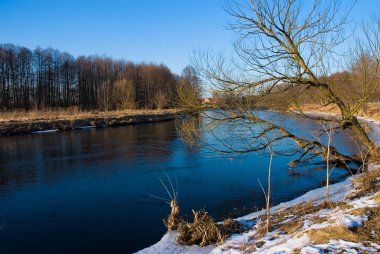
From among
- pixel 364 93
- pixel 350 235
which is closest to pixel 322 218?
pixel 350 235

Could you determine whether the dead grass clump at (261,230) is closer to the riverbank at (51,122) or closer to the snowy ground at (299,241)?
the snowy ground at (299,241)

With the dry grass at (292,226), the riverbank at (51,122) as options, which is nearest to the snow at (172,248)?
the dry grass at (292,226)

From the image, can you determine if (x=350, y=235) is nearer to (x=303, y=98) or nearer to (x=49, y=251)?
(x=49, y=251)

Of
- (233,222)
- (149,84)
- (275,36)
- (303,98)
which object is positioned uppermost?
(149,84)

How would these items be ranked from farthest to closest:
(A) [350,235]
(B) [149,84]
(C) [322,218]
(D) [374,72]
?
(B) [149,84] → (D) [374,72] → (C) [322,218] → (A) [350,235]

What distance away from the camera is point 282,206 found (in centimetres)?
774

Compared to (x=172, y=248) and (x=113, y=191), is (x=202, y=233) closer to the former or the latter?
(x=172, y=248)

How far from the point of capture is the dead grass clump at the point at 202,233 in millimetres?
5703

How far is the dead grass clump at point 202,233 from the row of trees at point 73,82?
136 ft

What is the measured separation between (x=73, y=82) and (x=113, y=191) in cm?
5162

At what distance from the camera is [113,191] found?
32.3 feet

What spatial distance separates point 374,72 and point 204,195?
5333mm

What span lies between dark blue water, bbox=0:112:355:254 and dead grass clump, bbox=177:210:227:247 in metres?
0.86

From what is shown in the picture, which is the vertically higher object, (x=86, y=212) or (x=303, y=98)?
(x=303, y=98)
